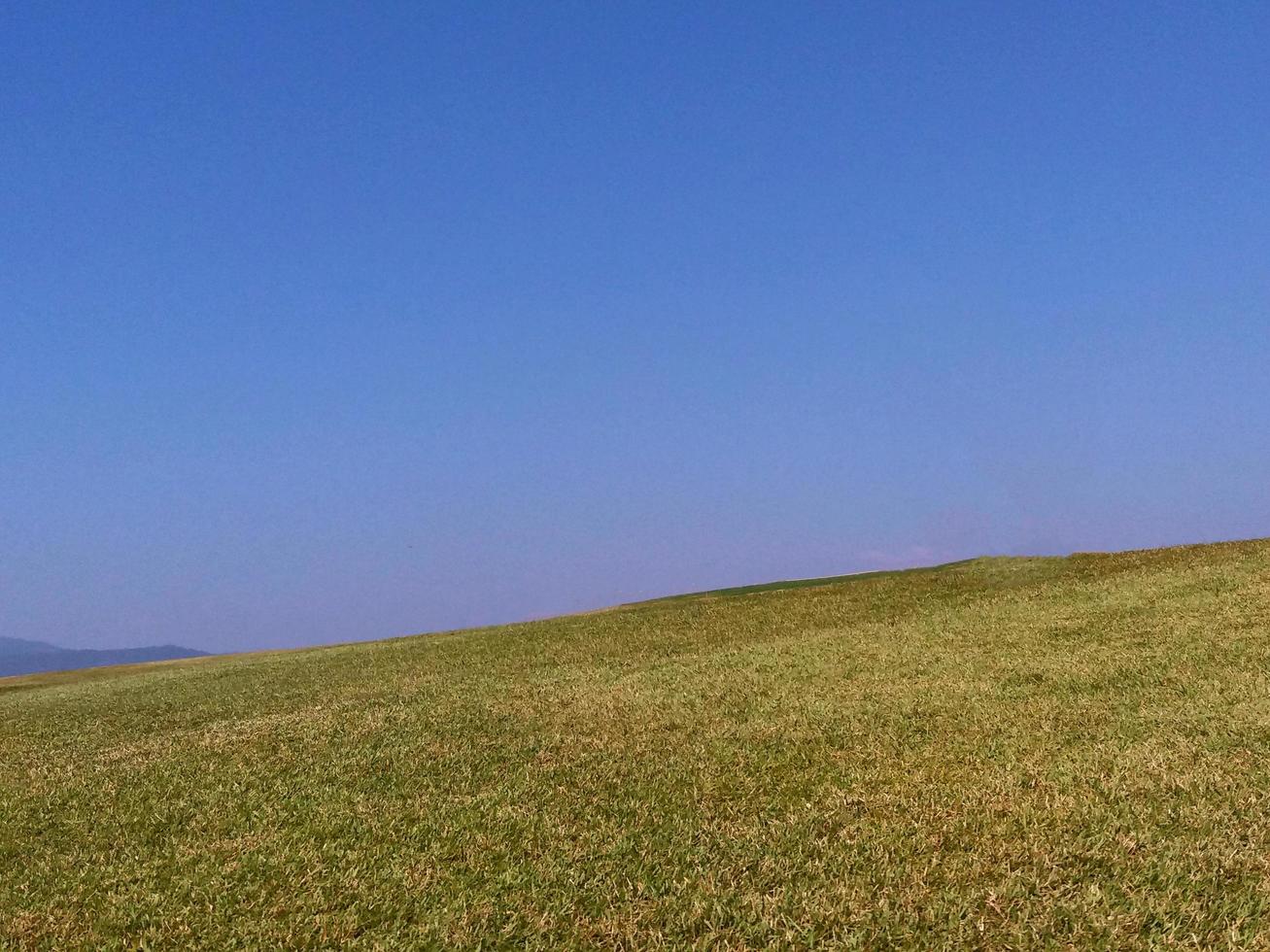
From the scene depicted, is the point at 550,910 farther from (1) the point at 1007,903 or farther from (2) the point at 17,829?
(2) the point at 17,829

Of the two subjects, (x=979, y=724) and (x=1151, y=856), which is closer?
(x=1151, y=856)

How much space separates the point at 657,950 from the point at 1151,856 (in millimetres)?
4927

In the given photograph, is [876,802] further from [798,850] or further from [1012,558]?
[1012,558]

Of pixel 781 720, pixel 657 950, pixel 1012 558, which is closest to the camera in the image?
pixel 657 950

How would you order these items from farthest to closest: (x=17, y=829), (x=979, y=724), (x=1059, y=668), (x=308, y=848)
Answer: (x=1059, y=668) < (x=979, y=724) < (x=17, y=829) < (x=308, y=848)

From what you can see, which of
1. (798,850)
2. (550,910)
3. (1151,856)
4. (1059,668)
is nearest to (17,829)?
(550,910)

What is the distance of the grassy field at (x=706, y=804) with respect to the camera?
7.59 metres

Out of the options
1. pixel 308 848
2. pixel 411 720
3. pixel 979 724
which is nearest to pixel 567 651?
pixel 411 720

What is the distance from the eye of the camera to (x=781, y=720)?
47.1 feet

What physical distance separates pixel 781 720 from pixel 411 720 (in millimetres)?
7399

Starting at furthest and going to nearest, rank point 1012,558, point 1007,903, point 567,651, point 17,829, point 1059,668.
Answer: point 1012,558
point 567,651
point 1059,668
point 17,829
point 1007,903

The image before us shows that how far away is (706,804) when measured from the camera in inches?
406

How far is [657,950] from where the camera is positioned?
7.04 m

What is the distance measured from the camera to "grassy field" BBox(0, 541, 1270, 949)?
7590 millimetres
